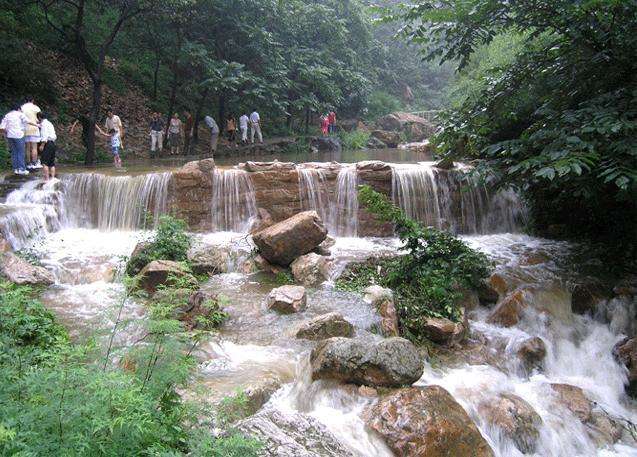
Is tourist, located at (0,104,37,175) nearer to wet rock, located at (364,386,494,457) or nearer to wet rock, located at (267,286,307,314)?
wet rock, located at (267,286,307,314)

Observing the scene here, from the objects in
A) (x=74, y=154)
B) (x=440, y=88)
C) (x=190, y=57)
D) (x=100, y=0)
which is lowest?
(x=74, y=154)

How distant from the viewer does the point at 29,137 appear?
11469 millimetres

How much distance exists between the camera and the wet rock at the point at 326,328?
232 inches

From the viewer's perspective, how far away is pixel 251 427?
383 cm

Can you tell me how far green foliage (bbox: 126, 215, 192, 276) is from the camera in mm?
7977

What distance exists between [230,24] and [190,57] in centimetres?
243

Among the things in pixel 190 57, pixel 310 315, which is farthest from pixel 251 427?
pixel 190 57

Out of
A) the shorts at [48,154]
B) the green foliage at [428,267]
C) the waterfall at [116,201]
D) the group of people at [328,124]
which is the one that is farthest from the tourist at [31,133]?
the group of people at [328,124]

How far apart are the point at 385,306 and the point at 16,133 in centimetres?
973

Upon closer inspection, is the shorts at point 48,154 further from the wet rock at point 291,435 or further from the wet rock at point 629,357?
the wet rock at point 629,357

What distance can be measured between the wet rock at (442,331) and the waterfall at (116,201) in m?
6.92

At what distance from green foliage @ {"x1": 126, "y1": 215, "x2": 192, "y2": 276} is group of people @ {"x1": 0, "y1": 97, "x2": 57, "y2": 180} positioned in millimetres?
4464

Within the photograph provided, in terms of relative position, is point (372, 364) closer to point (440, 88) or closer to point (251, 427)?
point (251, 427)

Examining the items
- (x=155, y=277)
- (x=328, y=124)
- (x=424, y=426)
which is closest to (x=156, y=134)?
(x=155, y=277)
